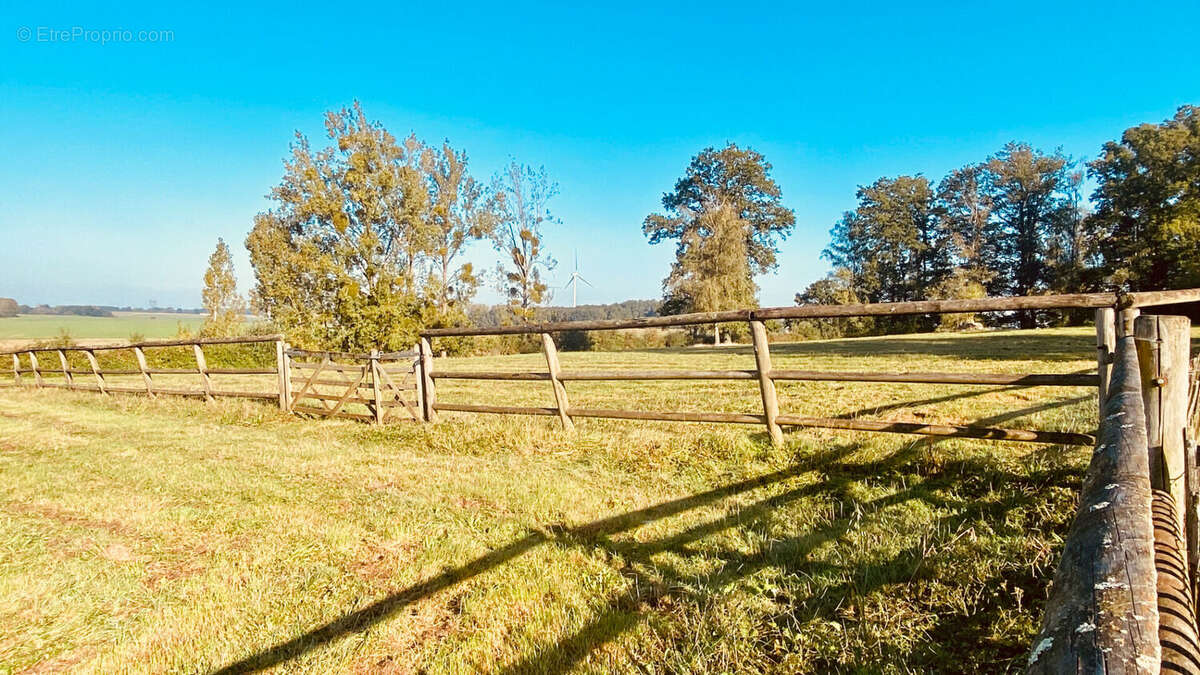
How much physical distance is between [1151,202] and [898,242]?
694 inches

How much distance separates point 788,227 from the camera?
4638 centimetres

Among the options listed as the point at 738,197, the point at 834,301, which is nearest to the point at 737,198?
the point at 738,197

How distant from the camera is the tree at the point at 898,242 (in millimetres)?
47031

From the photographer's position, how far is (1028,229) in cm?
4331

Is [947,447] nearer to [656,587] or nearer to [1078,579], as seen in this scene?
[656,587]

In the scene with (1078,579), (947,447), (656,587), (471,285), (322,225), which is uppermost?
(322,225)

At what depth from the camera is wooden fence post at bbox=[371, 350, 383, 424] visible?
23.9ft

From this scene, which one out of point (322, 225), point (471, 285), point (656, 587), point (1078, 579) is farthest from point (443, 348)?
point (1078, 579)

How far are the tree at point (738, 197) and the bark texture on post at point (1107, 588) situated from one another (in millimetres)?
44983

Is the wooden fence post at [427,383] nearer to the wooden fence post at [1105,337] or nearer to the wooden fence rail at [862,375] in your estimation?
the wooden fence rail at [862,375]

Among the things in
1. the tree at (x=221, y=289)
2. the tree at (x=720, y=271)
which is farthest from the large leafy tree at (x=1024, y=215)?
the tree at (x=221, y=289)

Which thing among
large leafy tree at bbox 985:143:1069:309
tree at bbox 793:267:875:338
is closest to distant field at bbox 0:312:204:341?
tree at bbox 793:267:875:338

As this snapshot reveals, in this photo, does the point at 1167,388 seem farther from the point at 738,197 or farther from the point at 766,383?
the point at 738,197

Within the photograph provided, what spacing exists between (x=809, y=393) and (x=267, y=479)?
7.29m
